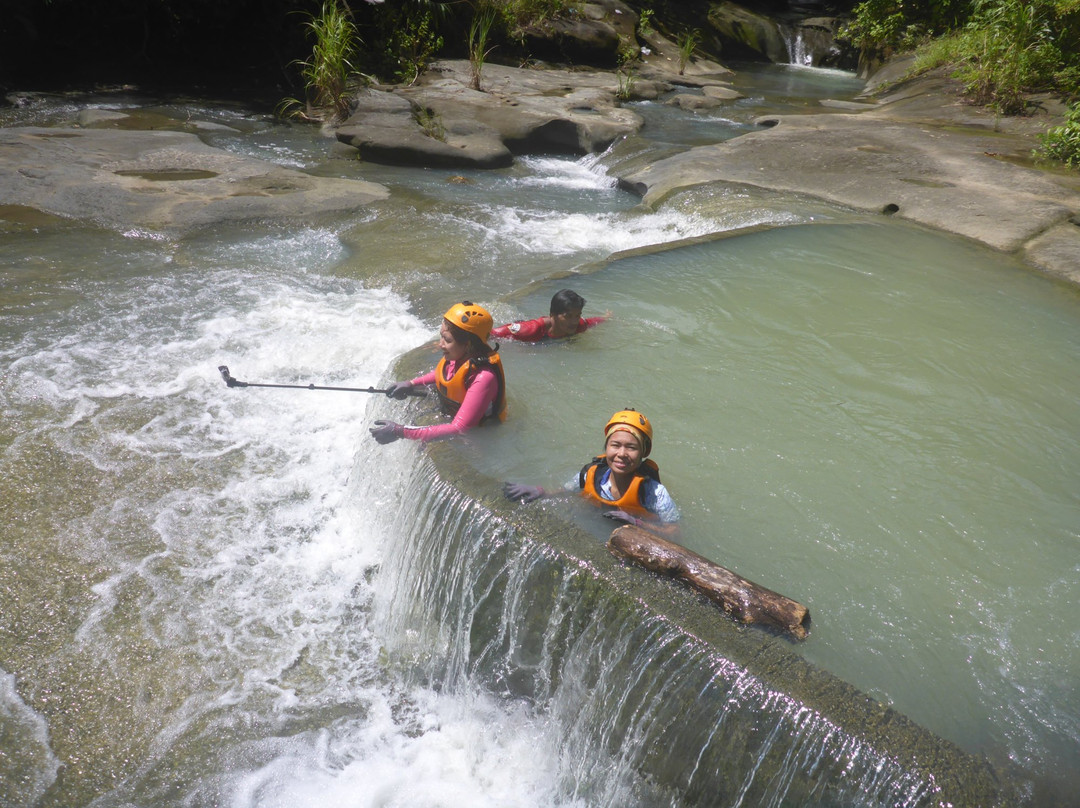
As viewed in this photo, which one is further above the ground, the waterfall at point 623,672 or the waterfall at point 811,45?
the waterfall at point 811,45

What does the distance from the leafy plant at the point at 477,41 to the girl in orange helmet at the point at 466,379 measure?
34.1 ft

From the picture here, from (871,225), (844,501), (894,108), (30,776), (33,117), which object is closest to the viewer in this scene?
(30,776)

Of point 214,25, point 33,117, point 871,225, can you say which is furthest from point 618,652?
point 214,25

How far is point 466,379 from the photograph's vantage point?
4016 millimetres

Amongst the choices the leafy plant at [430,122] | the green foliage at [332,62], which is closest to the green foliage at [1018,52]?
the leafy plant at [430,122]

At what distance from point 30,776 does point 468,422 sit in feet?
7.62

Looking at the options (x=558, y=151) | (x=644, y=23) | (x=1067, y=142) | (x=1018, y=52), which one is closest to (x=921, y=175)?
(x=1067, y=142)

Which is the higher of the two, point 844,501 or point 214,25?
point 214,25

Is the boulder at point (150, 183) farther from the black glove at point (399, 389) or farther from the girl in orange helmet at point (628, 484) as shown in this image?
the girl in orange helmet at point (628, 484)

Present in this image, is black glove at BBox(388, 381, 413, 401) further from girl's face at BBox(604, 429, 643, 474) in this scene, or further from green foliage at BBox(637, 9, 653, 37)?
green foliage at BBox(637, 9, 653, 37)

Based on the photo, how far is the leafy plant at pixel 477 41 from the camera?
42.7ft

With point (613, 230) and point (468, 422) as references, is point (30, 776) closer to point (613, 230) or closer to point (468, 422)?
point (468, 422)

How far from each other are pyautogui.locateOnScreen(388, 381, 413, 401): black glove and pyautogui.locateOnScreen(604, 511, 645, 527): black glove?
4.88 ft

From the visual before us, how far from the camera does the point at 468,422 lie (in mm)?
3910
